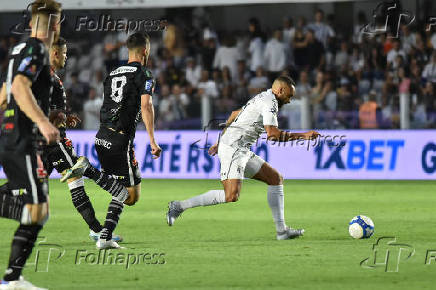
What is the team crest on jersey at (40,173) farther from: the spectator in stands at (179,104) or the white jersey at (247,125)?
the spectator in stands at (179,104)

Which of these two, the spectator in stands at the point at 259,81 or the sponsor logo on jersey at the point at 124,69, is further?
the spectator in stands at the point at 259,81

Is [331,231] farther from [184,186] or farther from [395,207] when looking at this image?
[184,186]

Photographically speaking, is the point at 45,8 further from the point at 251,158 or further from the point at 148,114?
the point at 251,158

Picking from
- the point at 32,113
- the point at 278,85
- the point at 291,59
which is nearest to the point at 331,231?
the point at 278,85

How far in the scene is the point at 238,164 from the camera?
432 inches

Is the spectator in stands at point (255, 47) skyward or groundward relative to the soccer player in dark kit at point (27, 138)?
skyward

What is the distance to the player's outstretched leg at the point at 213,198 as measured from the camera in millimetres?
10852

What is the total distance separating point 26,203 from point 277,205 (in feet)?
14.3

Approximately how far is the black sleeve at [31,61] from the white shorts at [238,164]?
13.8 feet

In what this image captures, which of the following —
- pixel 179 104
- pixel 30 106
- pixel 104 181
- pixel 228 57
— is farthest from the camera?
pixel 228 57

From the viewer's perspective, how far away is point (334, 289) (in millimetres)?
7500

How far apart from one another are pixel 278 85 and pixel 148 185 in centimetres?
895

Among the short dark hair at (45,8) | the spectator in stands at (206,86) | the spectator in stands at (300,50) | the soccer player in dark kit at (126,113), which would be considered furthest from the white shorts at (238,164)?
the spectator in stands at (300,50)
